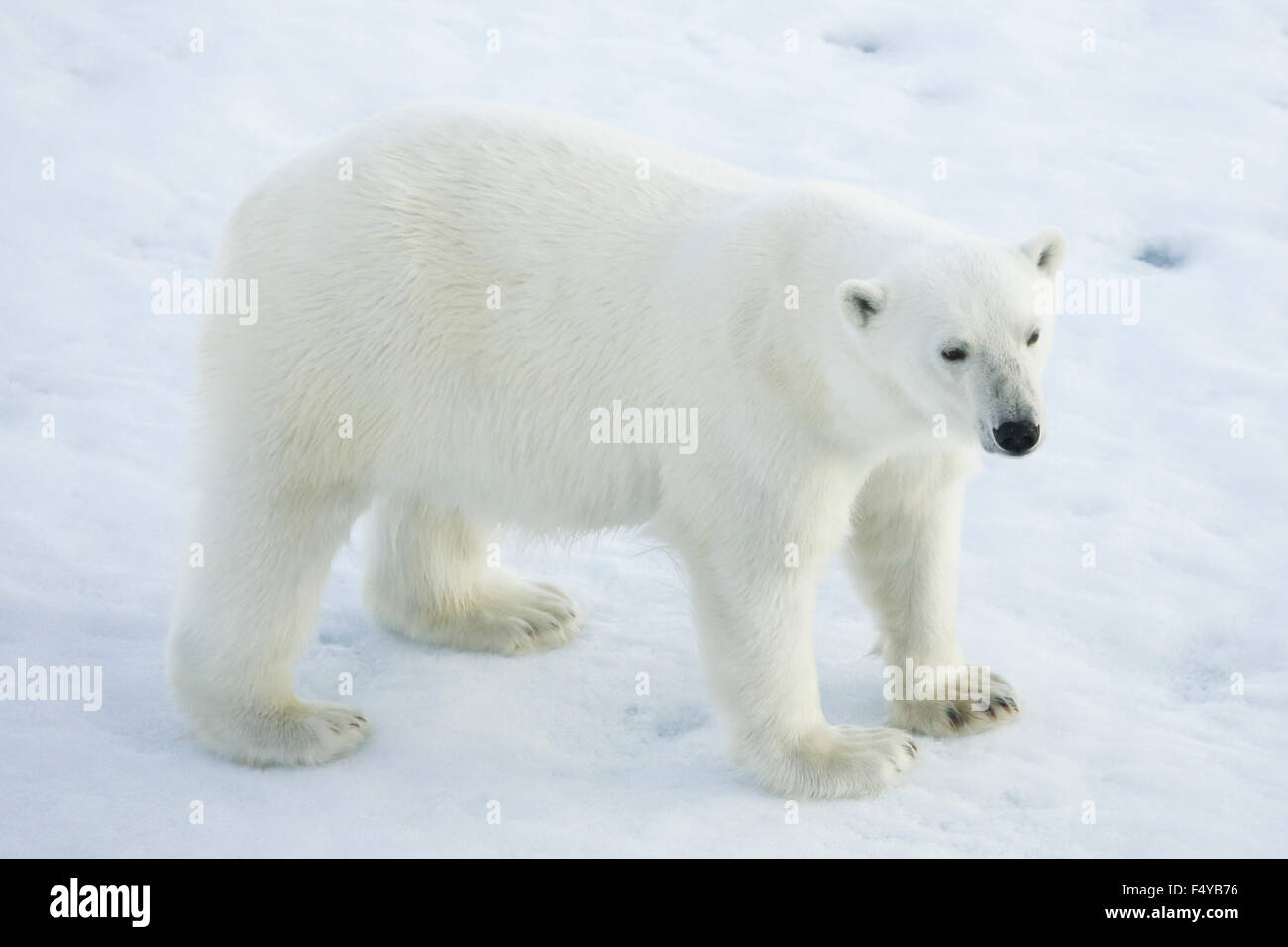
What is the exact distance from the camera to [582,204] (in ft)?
14.2

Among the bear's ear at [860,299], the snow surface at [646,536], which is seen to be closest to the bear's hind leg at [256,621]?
the snow surface at [646,536]

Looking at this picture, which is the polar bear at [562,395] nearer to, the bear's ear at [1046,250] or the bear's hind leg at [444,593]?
the bear's ear at [1046,250]

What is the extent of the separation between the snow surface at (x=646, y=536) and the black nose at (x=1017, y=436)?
112 cm

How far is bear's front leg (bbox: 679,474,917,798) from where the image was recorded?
4.11m

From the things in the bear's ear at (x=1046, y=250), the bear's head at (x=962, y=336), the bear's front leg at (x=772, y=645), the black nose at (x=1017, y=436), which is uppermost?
the bear's ear at (x=1046, y=250)

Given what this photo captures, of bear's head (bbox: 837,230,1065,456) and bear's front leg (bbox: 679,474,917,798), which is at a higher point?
bear's head (bbox: 837,230,1065,456)

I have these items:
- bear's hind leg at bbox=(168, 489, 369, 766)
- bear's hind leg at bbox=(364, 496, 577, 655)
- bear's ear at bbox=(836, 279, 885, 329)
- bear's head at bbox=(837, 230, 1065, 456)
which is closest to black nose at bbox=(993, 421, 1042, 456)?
bear's head at bbox=(837, 230, 1065, 456)

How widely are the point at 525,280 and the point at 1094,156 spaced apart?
5221 mm

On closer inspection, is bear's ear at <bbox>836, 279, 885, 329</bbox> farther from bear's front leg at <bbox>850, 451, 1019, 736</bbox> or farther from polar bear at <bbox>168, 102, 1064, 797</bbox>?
bear's front leg at <bbox>850, 451, 1019, 736</bbox>

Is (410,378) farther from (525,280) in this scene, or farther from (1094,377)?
(1094,377)

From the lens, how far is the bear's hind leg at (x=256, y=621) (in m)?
4.31

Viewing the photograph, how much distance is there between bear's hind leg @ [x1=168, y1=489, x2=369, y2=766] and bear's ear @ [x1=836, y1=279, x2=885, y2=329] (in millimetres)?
1555
